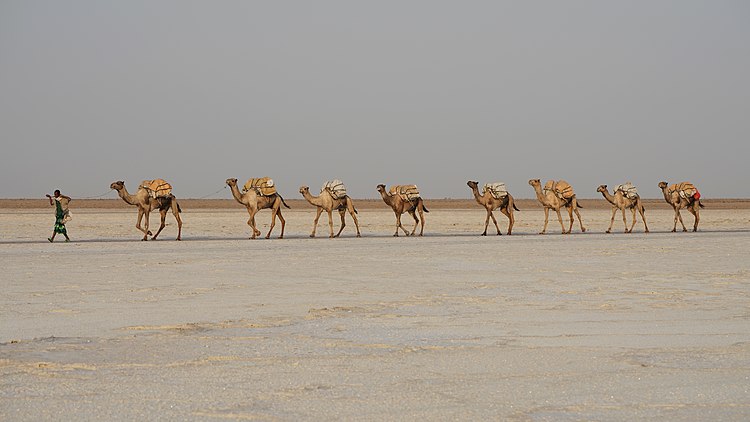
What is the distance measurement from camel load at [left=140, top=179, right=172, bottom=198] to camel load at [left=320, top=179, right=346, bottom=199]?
5287 mm

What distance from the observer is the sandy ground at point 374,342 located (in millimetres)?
5822

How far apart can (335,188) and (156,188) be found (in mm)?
5952

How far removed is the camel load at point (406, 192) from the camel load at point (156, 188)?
25.5ft

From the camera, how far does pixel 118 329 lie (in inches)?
353

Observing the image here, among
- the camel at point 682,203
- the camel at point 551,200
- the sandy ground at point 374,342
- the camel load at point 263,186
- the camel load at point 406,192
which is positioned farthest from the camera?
the camel at point 682,203

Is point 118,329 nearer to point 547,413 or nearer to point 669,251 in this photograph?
point 547,413

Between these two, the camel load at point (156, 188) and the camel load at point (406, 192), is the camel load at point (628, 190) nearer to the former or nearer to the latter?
the camel load at point (406, 192)

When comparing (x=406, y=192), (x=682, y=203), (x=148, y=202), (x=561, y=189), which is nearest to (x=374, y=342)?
(x=148, y=202)

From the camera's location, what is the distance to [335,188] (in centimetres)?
3070

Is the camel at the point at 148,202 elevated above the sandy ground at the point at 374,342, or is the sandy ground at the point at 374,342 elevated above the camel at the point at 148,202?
the camel at the point at 148,202

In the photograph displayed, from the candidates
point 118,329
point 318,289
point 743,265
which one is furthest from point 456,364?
point 743,265

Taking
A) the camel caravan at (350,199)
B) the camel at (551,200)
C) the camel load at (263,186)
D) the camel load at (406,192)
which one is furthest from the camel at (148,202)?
the camel at (551,200)

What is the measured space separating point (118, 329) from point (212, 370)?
2.43m

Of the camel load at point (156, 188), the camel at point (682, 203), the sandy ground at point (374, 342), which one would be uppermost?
the camel load at point (156, 188)
